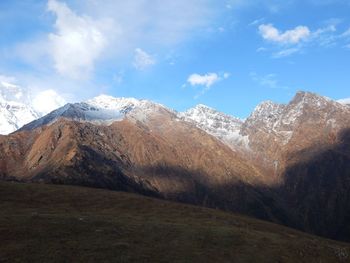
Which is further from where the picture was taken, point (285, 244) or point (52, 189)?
point (52, 189)

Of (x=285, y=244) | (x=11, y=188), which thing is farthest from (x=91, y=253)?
(x=11, y=188)

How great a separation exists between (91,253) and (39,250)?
5.35 m

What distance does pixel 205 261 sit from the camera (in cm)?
→ 5312

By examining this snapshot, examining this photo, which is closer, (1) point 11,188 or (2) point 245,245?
(2) point 245,245

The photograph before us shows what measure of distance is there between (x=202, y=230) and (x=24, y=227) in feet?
83.6

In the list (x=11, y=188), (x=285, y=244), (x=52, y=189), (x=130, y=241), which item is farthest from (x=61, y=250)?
(x=52, y=189)

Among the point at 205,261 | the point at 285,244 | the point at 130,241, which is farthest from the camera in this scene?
the point at 285,244

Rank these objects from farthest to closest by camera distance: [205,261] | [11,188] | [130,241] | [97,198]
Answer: [97,198] → [11,188] → [130,241] → [205,261]

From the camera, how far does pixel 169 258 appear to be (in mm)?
52031

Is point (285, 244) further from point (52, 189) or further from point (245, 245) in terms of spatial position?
point (52, 189)

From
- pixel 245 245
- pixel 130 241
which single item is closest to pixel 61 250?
pixel 130 241

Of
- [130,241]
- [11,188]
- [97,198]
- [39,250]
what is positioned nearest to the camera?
[39,250]

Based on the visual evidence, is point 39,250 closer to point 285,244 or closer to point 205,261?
point 205,261

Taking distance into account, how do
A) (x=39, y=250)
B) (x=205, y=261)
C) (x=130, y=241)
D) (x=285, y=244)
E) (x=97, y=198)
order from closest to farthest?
(x=39, y=250)
(x=205, y=261)
(x=130, y=241)
(x=285, y=244)
(x=97, y=198)
